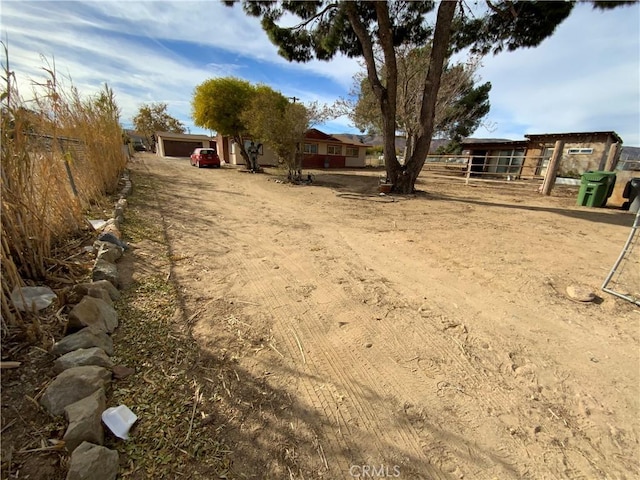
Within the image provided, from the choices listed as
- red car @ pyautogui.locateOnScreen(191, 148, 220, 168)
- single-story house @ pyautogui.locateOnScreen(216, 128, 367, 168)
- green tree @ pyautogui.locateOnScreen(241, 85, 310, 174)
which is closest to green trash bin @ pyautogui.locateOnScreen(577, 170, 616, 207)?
green tree @ pyautogui.locateOnScreen(241, 85, 310, 174)

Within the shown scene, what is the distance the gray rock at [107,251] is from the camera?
2906 mm

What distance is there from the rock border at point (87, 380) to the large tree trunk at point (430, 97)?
9382 millimetres

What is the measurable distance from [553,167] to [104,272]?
1303 cm

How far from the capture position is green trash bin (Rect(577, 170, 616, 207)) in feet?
26.2

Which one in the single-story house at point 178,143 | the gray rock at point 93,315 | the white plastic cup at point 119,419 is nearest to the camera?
the white plastic cup at point 119,419

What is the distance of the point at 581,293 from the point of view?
2.96 meters

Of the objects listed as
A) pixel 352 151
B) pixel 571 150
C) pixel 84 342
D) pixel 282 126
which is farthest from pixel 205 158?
pixel 571 150

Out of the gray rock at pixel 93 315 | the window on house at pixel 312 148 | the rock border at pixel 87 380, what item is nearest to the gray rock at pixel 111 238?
the rock border at pixel 87 380

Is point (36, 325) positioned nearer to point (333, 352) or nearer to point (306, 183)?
point (333, 352)

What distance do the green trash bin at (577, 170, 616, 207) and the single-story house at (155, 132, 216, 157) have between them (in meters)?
32.8

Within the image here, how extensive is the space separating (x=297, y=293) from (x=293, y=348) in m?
0.82

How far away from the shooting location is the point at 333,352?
82.0 inches

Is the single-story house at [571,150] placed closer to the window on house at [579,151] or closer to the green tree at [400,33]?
the window on house at [579,151]

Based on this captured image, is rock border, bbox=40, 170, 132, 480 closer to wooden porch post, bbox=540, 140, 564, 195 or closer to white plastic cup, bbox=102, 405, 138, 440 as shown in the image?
white plastic cup, bbox=102, 405, 138, 440
